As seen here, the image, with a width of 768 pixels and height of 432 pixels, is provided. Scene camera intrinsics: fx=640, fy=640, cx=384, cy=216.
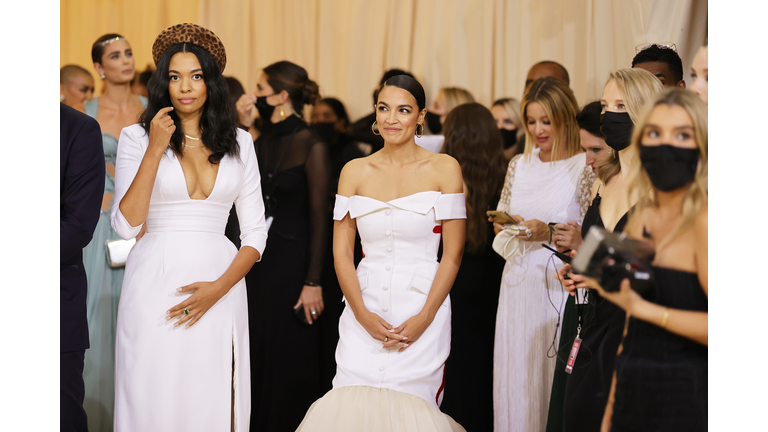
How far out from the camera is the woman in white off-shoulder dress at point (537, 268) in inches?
124

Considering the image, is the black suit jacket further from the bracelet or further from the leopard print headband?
the bracelet

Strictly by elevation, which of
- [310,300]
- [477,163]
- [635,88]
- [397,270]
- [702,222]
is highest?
[635,88]

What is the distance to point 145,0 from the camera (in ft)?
17.2

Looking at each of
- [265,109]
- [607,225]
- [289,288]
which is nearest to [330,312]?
[289,288]

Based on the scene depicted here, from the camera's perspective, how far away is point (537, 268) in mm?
3188

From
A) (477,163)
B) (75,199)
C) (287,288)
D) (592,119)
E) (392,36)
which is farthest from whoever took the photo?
(392,36)

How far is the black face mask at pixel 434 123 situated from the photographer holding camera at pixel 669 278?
2845 millimetres

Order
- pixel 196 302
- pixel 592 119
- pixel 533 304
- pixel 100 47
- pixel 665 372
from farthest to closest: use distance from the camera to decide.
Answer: pixel 100 47
pixel 533 304
pixel 592 119
pixel 196 302
pixel 665 372

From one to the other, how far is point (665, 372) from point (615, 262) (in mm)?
351

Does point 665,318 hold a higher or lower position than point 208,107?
lower

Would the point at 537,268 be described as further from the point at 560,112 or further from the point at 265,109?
the point at 265,109

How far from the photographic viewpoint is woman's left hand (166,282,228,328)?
8.25 feet
